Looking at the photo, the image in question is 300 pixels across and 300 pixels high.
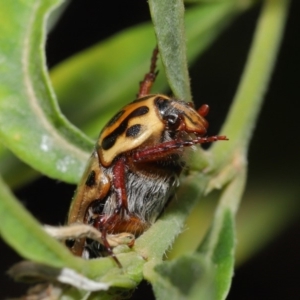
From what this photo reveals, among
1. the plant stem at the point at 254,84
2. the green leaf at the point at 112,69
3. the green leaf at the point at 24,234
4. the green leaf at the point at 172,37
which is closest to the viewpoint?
the green leaf at the point at 24,234

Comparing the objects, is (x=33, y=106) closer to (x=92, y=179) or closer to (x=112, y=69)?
(x=92, y=179)

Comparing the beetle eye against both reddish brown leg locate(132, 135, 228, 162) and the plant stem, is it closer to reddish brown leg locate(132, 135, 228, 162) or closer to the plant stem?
reddish brown leg locate(132, 135, 228, 162)

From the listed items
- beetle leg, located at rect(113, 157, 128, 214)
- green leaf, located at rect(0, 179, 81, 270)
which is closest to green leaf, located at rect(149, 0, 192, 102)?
beetle leg, located at rect(113, 157, 128, 214)

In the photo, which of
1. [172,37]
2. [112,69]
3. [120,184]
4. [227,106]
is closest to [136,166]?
[120,184]

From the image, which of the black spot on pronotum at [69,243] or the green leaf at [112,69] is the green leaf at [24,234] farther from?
the green leaf at [112,69]

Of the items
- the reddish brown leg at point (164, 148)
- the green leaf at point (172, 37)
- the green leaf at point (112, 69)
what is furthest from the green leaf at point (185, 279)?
the green leaf at point (112, 69)

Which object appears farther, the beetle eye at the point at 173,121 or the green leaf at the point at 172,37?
the beetle eye at the point at 173,121
